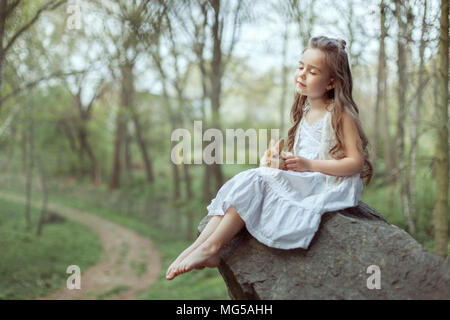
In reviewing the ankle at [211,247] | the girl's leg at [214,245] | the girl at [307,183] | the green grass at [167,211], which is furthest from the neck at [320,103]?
the green grass at [167,211]

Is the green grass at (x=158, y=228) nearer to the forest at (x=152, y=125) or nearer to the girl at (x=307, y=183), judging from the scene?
the forest at (x=152, y=125)

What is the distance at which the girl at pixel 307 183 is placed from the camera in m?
2.34

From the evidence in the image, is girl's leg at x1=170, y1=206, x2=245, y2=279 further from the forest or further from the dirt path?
the dirt path

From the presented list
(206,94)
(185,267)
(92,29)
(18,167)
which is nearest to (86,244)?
(206,94)

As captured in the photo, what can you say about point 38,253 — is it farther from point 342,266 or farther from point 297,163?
point 342,266

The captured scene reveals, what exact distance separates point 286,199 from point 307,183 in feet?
0.74

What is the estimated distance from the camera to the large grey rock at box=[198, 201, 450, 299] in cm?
209

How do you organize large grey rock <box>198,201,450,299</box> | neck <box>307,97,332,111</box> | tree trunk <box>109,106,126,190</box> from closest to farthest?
large grey rock <box>198,201,450,299</box> → neck <box>307,97,332,111</box> → tree trunk <box>109,106,126,190</box>

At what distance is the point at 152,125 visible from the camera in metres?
20.5

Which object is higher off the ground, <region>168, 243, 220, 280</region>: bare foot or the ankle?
the ankle

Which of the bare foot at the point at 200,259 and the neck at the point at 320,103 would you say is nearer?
the bare foot at the point at 200,259

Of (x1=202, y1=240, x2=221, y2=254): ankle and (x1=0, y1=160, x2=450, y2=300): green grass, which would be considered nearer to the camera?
(x1=202, y1=240, x2=221, y2=254): ankle

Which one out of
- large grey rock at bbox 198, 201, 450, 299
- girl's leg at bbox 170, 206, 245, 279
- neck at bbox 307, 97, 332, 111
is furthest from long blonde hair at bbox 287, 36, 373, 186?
girl's leg at bbox 170, 206, 245, 279
